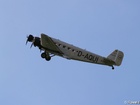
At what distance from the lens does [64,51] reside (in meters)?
31.5

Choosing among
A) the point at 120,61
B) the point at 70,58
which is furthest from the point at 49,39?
the point at 120,61

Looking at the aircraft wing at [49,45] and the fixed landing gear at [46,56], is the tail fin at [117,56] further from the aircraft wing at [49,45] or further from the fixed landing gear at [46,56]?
the fixed landing gear at [46,56]

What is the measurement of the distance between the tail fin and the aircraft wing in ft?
18.8

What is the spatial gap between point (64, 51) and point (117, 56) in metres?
5.99

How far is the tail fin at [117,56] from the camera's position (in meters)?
32.7

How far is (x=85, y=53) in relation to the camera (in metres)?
32.0

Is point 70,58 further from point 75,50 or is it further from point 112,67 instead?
point 112,67

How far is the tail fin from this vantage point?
1286 inches

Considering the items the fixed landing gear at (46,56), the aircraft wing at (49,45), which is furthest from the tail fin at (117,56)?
the fixed landing gear at (46,56)

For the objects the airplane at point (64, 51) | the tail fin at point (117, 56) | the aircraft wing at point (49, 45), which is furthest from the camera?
the tail fin at point (117, 56)

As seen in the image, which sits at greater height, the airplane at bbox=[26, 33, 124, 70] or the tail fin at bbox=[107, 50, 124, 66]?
the tail fin at bbox=[107, 50, 124, 66]

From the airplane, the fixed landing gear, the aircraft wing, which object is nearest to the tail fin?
the airplane

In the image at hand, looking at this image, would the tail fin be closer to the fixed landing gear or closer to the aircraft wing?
the aircraft wing

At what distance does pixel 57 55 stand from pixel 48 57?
3.24ft
